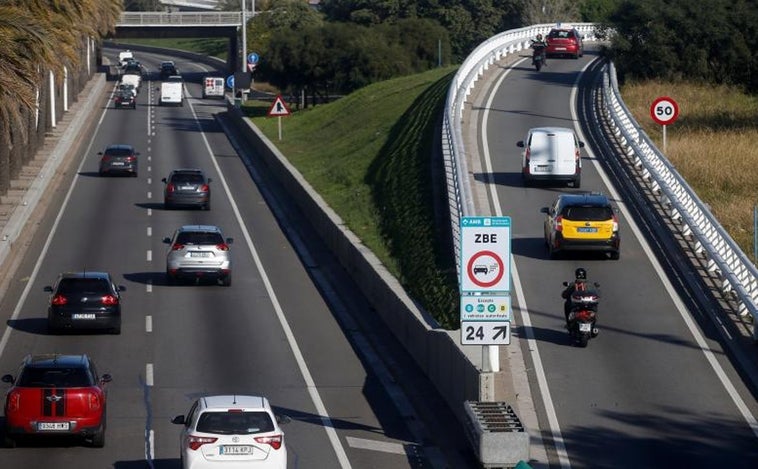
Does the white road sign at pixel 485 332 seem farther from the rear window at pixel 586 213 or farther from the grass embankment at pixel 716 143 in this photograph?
the grass embankment at pixel 716 143

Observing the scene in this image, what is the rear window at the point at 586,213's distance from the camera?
1201 inches

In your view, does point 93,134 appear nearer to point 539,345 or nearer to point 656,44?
point 656,44

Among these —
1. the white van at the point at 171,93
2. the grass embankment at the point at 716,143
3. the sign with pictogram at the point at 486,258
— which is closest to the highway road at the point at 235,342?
the sign with pictogram at the point at 486,258

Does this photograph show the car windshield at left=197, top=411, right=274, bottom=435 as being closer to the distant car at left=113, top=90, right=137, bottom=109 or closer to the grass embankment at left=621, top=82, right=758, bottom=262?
the grass embankment at left=621, top=82, right=758, bottom=262

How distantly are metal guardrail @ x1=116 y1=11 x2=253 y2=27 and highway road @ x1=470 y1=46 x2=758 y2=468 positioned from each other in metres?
86.1

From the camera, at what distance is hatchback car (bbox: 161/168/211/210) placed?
46312mm

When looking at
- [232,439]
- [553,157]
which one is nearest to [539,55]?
[553,157]

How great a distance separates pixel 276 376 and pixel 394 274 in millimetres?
7376

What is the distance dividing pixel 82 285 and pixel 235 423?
1236 cm

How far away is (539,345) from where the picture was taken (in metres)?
24.5

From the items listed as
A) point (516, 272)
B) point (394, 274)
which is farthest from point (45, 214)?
point (516, 272)

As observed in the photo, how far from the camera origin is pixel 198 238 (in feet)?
113

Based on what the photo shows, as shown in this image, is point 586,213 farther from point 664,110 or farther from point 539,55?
point 539,55

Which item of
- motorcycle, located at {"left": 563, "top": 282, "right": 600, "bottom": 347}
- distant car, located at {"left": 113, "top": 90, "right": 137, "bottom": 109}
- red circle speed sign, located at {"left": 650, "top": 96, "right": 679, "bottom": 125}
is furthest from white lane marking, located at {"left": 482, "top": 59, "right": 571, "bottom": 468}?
distant car, located at {"left": 113, "top": 90, "right": 137, "bottom": 109}
